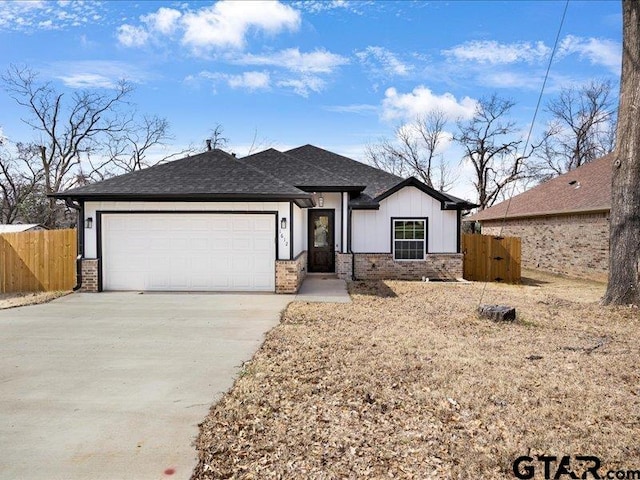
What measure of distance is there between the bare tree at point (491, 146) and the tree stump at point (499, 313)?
29761 millimetres

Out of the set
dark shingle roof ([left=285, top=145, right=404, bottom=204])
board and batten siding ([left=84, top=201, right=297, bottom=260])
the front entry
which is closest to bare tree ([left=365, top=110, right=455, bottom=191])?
dark shingle roof ([left=285, top=145, right=404, bottom=204])

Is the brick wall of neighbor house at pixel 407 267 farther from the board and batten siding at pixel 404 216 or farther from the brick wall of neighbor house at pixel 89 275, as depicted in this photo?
the brick wall of neighbor house at pixel 89 275

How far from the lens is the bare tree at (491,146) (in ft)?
113

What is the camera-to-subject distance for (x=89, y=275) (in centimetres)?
1085

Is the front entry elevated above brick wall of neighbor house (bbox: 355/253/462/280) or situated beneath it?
elevated above

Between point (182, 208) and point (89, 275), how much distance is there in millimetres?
3029

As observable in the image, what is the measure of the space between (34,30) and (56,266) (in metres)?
10.3

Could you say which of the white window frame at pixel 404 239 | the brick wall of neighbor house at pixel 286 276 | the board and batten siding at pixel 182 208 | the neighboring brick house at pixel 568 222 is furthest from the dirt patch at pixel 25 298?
the neighboring brick house at pixel 568 222

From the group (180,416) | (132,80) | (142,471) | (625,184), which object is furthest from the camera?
(132,80)

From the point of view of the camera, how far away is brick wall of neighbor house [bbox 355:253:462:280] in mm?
14430

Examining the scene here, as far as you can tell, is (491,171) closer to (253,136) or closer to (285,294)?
(253,136)

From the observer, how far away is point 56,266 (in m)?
11.6

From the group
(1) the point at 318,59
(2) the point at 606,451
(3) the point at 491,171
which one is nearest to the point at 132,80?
(1) the point at 318,59

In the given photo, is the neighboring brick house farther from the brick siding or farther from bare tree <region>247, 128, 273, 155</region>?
bare tree <region>247, 128, 273, 155</region>
